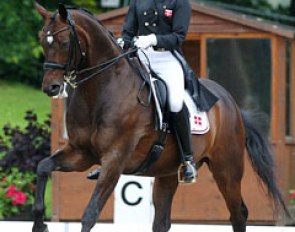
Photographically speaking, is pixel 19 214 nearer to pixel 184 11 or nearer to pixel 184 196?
pixel 184 196

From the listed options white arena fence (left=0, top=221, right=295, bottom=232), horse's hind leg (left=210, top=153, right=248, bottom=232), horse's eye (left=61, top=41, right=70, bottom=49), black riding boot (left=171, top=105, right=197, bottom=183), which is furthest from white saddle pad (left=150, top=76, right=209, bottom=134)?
white arena fence (left=0, top=221, right=295, bottom=232)

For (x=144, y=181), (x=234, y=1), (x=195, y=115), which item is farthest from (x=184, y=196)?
(x=234, y=1)

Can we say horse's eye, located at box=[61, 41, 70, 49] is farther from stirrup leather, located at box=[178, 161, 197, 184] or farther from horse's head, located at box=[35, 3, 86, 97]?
stirrup leather, located at box=[178, 161, 197, 184]

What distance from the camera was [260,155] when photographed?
948cm

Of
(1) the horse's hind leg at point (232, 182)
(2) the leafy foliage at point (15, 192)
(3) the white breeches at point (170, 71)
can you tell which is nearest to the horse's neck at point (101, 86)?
(3) the white breeches at point (170, 71)

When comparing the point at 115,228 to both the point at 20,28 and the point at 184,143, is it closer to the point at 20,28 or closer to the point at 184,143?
the point at 184,143

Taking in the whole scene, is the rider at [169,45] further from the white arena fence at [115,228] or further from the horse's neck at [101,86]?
the white arena fence at [115,228]

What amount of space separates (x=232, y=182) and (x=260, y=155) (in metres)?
0.58

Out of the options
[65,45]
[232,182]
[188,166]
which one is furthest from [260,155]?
[65,45]

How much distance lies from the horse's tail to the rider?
1.26 meters

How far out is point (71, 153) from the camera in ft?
25.1

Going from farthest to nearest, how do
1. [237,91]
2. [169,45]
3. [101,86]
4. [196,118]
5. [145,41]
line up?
[237,91] < [196,118] < [169,45] < [145,41] < [101,86]

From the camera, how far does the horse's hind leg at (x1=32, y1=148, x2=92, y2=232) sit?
745 centimetres

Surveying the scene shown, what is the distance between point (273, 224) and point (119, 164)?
15.2ft
